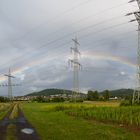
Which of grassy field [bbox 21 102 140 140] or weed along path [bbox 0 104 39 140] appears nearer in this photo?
grassy field [bbox 21 102 140 140]

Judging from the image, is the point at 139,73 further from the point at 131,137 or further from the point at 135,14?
the point at 131,137

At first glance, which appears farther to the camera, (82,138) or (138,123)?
(138,123)

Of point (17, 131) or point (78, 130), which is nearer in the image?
point (17, 131)

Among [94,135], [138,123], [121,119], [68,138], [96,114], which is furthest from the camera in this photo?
[96,114]

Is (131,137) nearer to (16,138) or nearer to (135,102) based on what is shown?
(16,138)

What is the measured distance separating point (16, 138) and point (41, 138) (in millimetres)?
1390

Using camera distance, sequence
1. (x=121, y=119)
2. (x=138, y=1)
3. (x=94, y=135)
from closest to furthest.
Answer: (x=94, y=135), (x=121, y=119), (x=138, y=1)

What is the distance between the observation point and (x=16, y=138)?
763 inches

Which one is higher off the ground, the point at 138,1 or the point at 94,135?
the point at 138,1

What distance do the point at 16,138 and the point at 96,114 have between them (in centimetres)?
2247

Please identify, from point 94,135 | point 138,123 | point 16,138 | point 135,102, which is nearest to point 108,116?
point 138,123

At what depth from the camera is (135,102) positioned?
61938 mm

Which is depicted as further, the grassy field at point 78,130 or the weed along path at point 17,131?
the weed along path at point 17,131

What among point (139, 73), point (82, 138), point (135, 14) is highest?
point (135, 14)
